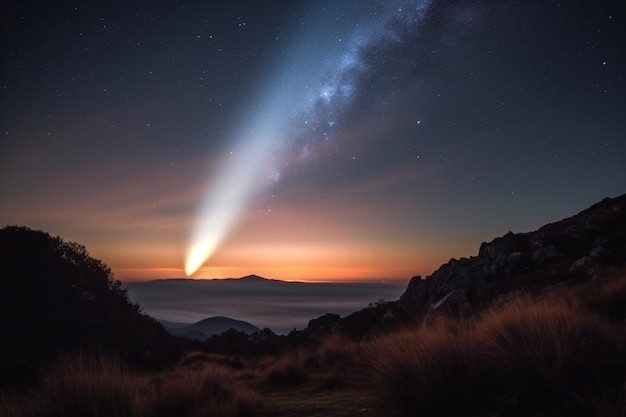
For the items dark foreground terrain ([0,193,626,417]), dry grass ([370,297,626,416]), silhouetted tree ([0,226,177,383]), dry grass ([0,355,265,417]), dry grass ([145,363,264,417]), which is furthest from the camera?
silhouetted tree ([0,226,177,383])

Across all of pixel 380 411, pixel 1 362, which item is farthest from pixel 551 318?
pixel 1 362

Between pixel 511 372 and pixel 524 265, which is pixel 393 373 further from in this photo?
pixel 524 265

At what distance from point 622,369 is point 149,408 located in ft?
17.7

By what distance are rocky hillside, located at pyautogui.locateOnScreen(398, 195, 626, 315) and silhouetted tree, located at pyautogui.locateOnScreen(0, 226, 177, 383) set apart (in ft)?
37.0

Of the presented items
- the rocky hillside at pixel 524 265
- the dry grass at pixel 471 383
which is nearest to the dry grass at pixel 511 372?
the dry grass at pixel 471 383

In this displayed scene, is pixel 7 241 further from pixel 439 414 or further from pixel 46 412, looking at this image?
pixel 439 414

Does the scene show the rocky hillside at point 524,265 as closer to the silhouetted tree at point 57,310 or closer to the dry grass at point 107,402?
the silhouetted tree at point 57,310

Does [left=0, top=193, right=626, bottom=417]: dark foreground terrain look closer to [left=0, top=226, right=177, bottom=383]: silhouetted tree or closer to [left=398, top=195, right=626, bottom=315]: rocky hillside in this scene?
[left=0, top=226, right=177, bottom=383]: silhouetted tree

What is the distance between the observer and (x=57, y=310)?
11789 millimetres

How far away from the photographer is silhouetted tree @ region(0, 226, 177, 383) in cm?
1038

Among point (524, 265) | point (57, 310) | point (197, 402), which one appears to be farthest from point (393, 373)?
point (524, 265)

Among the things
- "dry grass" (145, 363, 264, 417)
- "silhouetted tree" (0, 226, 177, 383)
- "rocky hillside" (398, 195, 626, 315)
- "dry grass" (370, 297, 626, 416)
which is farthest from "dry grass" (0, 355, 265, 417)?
"rocky hillside" (398, 195, 626, 315)

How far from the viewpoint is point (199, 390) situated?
625cm

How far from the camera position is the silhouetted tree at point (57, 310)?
10375mm
